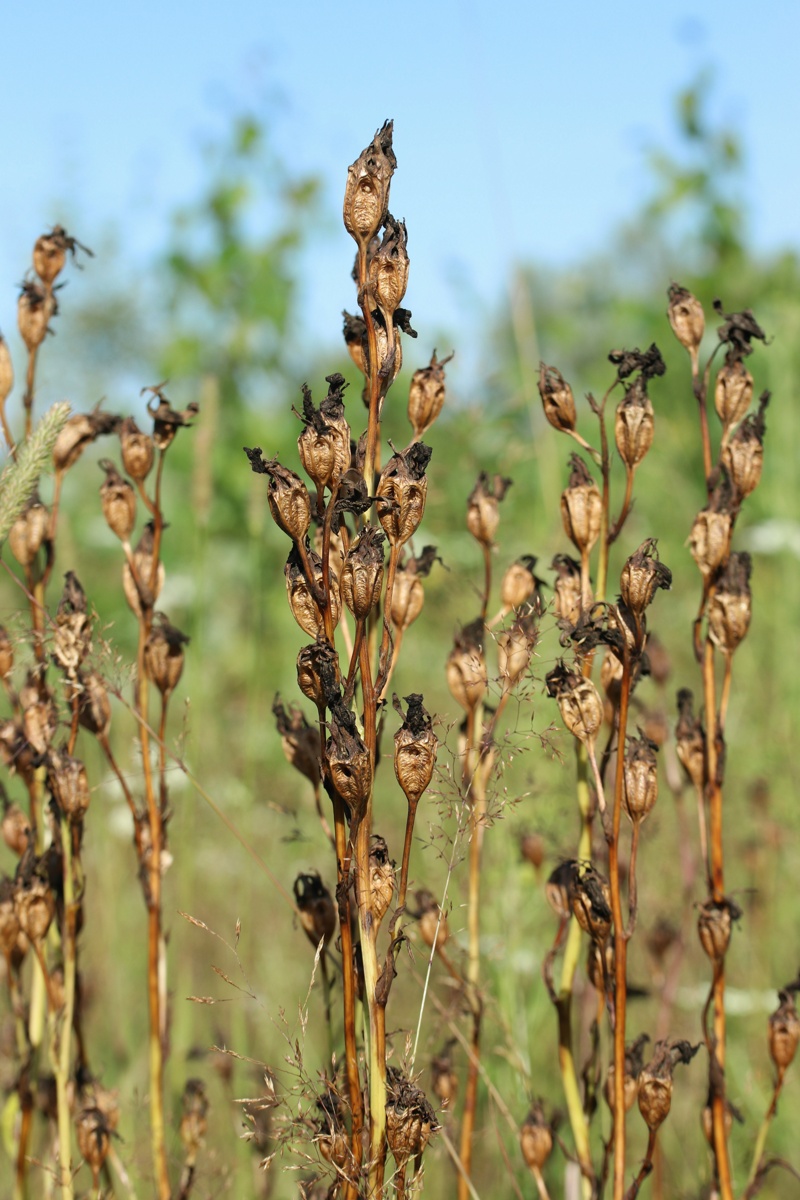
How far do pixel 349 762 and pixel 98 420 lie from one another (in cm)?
75

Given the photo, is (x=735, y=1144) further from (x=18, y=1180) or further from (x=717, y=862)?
(x=18, y=1180)

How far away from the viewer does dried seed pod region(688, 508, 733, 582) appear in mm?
1145

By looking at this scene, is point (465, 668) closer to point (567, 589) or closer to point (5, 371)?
point (567, 589)

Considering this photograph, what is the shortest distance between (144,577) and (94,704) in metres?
0.16

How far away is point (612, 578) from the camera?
4.21m

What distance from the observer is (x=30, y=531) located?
51.3 inches

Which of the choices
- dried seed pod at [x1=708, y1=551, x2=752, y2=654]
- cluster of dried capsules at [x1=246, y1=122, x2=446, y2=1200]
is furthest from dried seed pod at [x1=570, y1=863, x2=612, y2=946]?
dried seed pod at [x1=708, y1=551, x2=752, y2=654]

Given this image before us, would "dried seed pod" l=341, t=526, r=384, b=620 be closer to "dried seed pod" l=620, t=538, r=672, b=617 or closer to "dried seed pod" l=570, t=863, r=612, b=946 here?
"dried seed pod" l=620, t=538, r=672, b=617

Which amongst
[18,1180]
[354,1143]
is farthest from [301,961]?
[354,1143]

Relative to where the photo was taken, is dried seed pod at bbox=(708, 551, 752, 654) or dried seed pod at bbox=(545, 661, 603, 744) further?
dried seed pod at bbox=(708, 551, 752, 654)

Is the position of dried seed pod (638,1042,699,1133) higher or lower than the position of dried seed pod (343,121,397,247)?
lower

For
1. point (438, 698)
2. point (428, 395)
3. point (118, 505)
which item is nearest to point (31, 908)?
point (118, 505)

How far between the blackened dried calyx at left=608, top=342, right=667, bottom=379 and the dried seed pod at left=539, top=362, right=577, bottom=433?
63 mm

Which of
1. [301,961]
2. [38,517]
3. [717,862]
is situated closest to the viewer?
[717,862]
